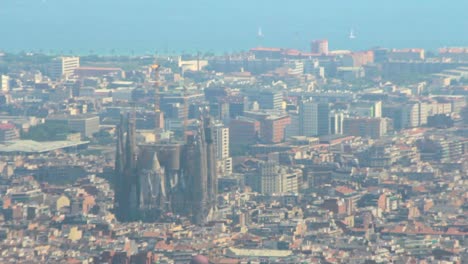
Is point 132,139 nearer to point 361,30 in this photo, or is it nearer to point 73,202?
point 73,202

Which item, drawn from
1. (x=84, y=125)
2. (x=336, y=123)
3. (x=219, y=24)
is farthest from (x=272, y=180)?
(x=219, y=24)

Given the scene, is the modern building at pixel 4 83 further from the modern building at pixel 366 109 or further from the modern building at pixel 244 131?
the modern building at pixel 244 131

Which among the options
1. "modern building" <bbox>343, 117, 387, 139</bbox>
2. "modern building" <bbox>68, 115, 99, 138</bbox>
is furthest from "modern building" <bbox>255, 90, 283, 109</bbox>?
"modern building" <bbox>68, 115, 99, 138</bbox>

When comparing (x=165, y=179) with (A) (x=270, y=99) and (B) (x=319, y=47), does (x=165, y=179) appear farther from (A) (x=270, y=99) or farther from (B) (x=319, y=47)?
(B) (x=319, y=47)

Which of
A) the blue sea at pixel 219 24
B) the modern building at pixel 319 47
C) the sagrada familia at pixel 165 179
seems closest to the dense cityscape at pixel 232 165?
the sagrada familia at pixel 165 179

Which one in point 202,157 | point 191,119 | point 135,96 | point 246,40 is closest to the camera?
point 202,157

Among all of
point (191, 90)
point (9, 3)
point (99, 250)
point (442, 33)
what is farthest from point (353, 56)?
point (99, 250)
